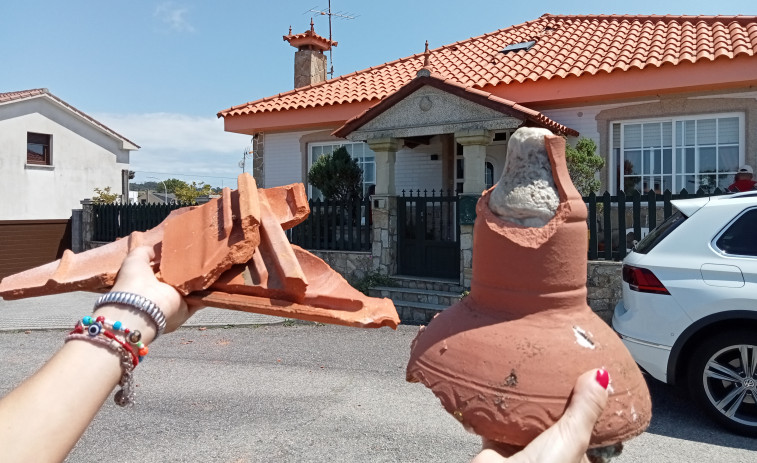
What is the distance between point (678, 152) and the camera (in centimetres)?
948

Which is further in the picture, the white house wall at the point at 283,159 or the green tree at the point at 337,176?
the white house wall at the point at 283,159

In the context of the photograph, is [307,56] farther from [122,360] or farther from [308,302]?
[122,360]

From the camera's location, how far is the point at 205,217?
171 cm

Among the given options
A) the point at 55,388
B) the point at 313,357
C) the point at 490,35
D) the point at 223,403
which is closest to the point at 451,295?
the point at 313,357

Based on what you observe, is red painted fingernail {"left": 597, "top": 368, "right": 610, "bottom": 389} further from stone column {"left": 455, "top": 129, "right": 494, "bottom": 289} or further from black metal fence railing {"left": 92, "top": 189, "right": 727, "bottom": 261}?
stone column {"left": 455, "top": 129, "right": 494, "bottom": 289}

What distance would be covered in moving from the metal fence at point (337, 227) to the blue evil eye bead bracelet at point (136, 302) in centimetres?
885

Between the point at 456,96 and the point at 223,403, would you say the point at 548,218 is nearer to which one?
the point at 223,403

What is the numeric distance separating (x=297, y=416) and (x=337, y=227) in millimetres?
6468

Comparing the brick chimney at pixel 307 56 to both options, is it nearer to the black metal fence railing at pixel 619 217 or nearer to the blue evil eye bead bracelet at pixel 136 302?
the black metal fence railing at pixel 619 217

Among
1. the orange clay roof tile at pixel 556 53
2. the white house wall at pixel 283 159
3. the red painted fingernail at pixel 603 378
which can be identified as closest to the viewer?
the red painted fingernail at pixel 603 378

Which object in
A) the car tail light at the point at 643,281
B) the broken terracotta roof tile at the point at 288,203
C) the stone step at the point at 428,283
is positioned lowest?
the stone step at the point at 428,283

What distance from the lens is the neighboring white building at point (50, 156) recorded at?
2012 cm

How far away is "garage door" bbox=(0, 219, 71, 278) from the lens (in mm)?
13375

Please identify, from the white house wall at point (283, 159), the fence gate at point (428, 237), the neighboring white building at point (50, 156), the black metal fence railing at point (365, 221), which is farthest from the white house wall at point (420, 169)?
the neighboring white building at point (50, 156)
